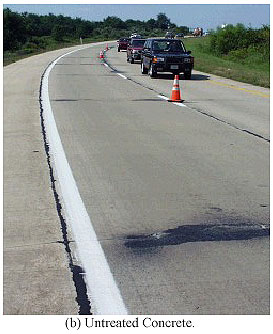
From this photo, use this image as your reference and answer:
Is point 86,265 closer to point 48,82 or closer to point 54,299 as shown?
point 54,299

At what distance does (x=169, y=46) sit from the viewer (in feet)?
101

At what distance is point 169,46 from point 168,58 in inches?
58.3

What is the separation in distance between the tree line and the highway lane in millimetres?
75288

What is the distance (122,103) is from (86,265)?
44.2 feet

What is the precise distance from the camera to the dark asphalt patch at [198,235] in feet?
20.6

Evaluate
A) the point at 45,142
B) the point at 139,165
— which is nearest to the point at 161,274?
the point at 139,165

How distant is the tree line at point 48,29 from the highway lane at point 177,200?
247 ft

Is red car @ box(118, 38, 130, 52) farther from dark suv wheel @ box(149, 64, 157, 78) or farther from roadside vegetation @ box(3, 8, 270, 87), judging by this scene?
dark suv wheel @ box(149, 64, 157, 78)

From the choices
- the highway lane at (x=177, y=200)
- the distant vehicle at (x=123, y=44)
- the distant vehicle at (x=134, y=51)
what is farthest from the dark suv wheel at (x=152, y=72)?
the distant vehicle at (x=123, y=44)

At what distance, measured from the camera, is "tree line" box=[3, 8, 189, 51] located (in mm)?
103800

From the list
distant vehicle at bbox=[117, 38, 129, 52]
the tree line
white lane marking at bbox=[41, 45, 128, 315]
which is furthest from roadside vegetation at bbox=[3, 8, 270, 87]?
white lane marking at bbox=[41, 45, 128, 315]

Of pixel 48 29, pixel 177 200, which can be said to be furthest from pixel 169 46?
pixel 48 29
